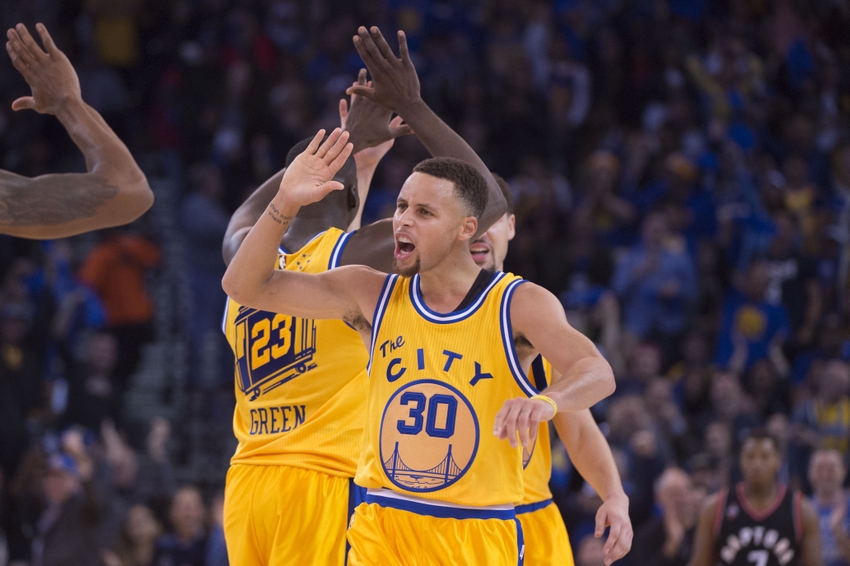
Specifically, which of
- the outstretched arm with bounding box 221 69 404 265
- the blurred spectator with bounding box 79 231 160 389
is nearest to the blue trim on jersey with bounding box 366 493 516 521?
the outstretched arm with bounding box 221 69 404 265

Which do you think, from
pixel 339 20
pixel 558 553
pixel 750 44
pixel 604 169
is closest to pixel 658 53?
pixel 750 44

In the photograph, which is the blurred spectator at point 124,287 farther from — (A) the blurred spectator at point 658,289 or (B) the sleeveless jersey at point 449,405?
(B) the sleeveless jersey at point 449,405

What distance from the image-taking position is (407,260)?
4.62 metres

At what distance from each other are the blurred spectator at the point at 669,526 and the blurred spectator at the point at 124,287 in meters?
7.04

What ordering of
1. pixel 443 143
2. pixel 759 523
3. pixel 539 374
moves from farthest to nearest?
pixel 759 523
pixel 539 374
pixel 443 143

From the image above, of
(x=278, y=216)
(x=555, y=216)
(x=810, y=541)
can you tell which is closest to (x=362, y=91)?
(x=278, y=216)

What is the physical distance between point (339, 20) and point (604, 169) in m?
5.18

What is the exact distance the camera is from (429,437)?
4488 mm

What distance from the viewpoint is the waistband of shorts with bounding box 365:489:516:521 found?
14.8 ft

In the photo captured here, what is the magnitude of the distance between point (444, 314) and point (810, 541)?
4837mm

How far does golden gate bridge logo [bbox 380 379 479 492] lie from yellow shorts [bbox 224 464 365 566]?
684 millimetres

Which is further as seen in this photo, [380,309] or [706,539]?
[706,539]

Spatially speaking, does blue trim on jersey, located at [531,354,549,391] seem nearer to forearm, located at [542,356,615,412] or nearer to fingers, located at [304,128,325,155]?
forearm, located at [542,356,615,412]

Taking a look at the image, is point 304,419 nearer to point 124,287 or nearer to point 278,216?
point 278,216
